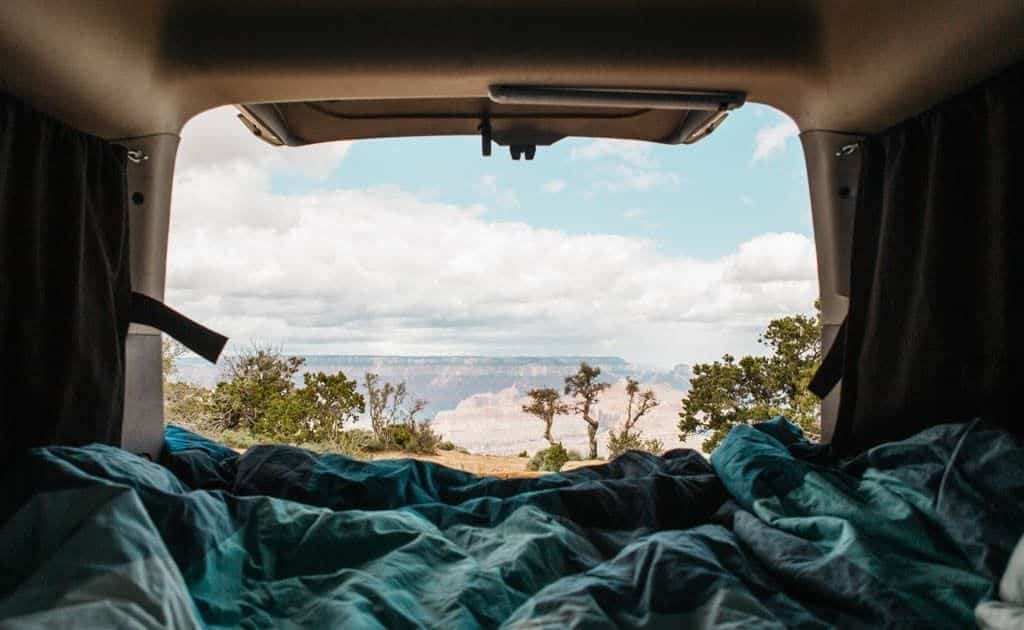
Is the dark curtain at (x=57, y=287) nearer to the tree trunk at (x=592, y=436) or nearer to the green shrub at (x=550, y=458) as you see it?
the green shrub at (x=550, y=458)

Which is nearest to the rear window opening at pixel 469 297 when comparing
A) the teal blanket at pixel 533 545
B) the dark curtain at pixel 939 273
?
the dark curtain at pixel 939 273

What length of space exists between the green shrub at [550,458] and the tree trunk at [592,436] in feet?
0.52

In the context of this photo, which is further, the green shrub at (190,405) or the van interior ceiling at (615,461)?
the green shrub at (190,405)

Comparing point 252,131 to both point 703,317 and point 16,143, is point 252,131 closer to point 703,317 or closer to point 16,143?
point 16,143

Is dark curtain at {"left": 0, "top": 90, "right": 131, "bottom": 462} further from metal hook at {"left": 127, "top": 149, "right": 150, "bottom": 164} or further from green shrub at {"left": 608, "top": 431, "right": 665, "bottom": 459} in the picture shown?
green shrub at {"left": 608, "top": 431, "right": 665, "bottom": 459}

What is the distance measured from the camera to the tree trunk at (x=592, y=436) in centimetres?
381

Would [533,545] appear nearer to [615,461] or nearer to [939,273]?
[615,461]

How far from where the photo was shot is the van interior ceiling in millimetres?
858

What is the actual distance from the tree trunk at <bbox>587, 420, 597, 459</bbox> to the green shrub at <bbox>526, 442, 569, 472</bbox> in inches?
6.2

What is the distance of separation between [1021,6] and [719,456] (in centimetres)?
102

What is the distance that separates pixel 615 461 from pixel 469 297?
10.9 ft

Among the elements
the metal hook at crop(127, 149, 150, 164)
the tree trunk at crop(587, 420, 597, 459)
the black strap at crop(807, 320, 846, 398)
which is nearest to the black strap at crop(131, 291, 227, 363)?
the metal hook at crop(127, 149, 150, 164)

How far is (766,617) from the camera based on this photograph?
76 cm

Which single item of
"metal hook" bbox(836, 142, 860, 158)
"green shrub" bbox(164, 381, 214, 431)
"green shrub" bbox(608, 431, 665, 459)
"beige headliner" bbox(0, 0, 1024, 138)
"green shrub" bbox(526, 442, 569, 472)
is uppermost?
"beige headliner" bbox(0, 0, 1024, 138)
